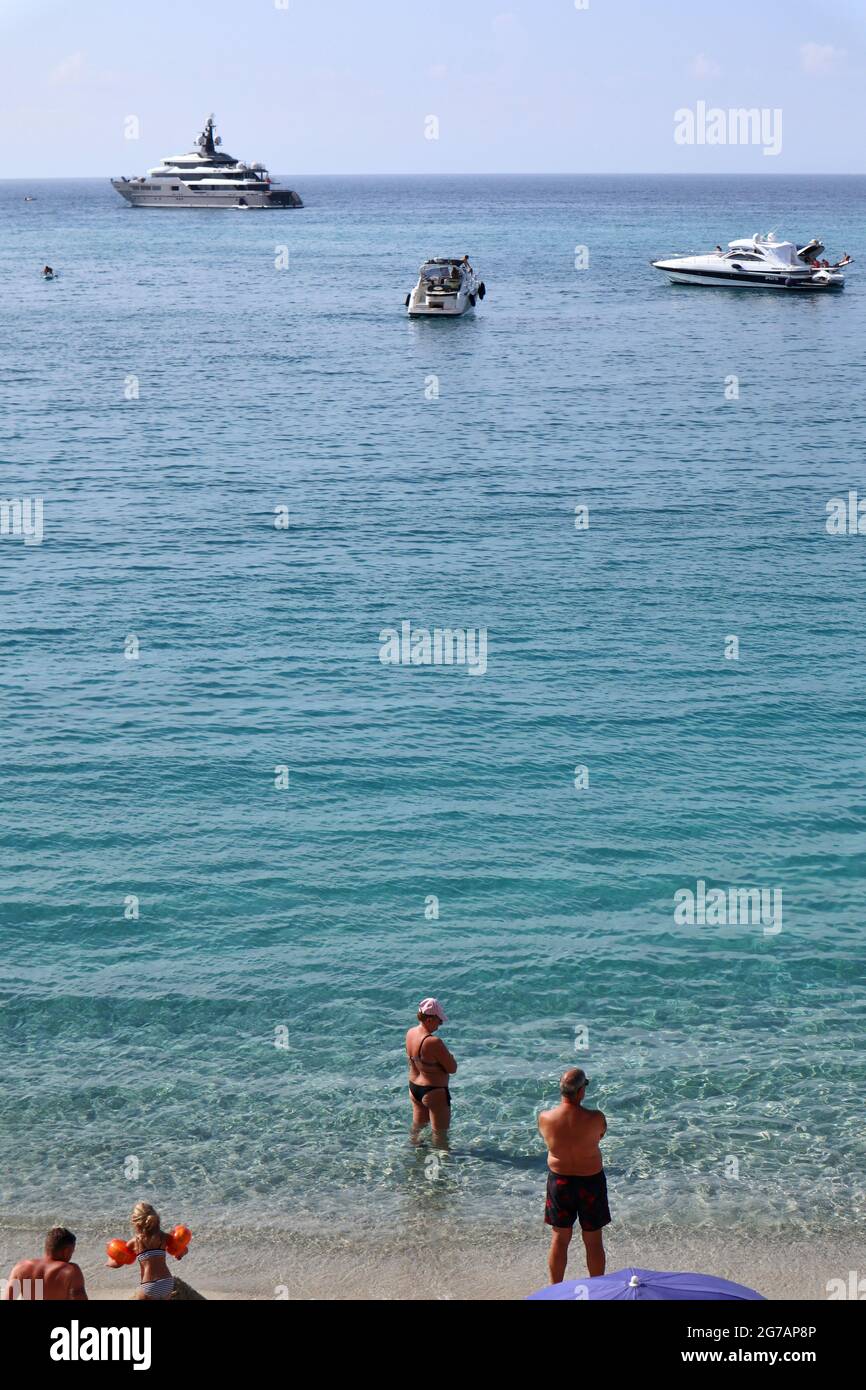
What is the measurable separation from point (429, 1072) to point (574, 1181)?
2.69m

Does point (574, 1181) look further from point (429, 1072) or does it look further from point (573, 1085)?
point (429, 1072)

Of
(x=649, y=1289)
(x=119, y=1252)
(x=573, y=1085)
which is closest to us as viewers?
(x=649, y=1289)

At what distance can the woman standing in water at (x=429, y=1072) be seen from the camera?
14.5 m

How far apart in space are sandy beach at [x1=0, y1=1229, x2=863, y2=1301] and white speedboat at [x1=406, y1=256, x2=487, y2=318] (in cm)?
7903

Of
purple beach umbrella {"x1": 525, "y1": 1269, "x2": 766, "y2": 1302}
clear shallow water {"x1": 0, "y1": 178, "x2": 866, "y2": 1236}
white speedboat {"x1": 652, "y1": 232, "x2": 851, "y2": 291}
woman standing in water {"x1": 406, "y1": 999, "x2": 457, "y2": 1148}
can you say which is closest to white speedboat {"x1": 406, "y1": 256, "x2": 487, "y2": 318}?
white speedboat {"x1": 652, "y1": 232, "x2": 851, "y2": 291}

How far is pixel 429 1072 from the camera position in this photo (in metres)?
15.1

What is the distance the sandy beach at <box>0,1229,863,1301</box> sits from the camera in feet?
43.7

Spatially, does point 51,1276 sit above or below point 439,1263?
above

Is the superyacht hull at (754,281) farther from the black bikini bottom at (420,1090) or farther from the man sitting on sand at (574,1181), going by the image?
the man sitting on sand at (574,1181)

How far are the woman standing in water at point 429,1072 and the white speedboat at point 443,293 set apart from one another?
77.2 meters

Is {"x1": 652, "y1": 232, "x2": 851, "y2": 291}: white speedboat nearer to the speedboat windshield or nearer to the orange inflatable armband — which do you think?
the speedboat windshield

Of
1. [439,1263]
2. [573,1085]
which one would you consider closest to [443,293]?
[439,1263]

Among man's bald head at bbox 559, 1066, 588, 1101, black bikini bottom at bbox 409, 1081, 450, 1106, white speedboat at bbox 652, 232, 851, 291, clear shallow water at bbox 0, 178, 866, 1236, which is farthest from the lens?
white speedboat at bbox 652, 232, 851, 291

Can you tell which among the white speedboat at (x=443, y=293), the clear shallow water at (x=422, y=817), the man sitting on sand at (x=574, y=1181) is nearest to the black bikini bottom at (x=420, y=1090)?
the clear shallow water at (x=422, y=817)
